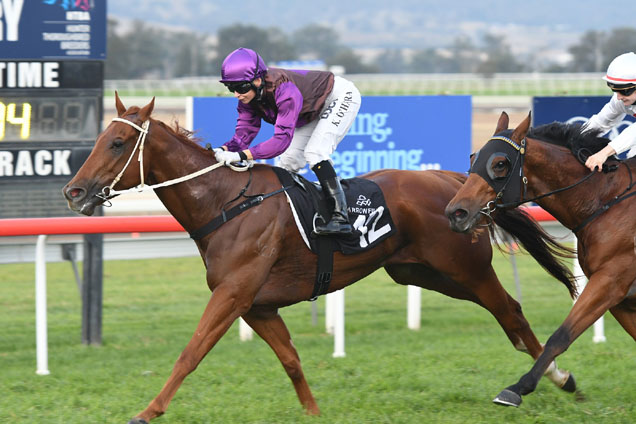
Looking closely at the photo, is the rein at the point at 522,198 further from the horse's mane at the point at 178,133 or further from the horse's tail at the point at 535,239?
the horse's mane at the point at 178,133

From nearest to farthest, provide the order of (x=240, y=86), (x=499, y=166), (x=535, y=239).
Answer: (x=499, y=166)
(x=240, y=86)
(x=535, y=239)

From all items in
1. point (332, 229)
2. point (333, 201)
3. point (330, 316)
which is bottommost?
point (330, 316)

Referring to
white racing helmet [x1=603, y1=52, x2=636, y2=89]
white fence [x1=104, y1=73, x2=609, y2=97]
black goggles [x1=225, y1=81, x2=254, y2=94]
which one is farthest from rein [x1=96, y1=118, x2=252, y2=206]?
white fence [x1=104, y1=73, x2=609, y2=97]

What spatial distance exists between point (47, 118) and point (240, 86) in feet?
7.67

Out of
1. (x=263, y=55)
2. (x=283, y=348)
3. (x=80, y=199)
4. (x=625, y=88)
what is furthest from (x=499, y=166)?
(x=263, y=55)

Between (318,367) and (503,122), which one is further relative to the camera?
(318,367)

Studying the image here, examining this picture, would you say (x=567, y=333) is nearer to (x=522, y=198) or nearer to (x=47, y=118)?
(x=522, y=198)

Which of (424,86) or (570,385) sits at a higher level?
(570,385)

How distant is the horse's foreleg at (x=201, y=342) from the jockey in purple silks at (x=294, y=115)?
0.65 m

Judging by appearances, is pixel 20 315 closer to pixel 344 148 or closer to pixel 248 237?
pixel 344 148

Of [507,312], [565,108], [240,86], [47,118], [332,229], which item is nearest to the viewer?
[240,86]

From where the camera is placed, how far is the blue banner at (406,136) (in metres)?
7.76

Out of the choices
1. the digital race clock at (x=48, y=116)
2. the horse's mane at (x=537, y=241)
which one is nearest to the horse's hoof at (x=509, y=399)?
Result: the horse's mane at (x=537, y=241)

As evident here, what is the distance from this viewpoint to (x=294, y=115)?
4.88 meters
